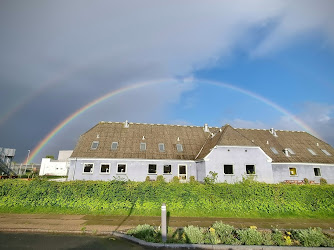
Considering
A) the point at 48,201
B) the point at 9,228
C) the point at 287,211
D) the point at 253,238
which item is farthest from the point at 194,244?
the point at 48,201

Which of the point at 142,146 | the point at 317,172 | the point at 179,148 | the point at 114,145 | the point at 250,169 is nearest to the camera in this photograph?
the point at 250,169

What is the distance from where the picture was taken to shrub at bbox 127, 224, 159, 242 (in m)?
8.37

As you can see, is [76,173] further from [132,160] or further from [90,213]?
[90,213]

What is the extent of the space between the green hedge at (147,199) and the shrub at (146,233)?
4052mm

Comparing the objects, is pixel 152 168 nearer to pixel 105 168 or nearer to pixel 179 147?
pixel 179 147

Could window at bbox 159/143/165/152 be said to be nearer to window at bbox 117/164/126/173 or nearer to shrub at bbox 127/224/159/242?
window at bbox 117/164/126/173

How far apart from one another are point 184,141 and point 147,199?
58.1 feet

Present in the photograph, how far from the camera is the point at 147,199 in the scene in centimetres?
1355

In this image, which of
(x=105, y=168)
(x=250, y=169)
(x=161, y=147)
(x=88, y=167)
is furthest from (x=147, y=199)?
(x=250, y=169)

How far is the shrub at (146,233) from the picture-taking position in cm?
837

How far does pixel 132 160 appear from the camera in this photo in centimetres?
2598

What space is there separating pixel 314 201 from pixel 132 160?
19158mm

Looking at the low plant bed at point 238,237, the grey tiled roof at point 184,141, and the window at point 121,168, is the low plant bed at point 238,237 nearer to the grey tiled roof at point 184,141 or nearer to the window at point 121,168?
the grey tiled roof at point 184,141

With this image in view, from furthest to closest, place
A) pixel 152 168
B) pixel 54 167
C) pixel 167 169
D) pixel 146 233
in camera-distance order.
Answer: pixel 54 167
pixel 167 169
pixel 152 168
pixel 146 233
